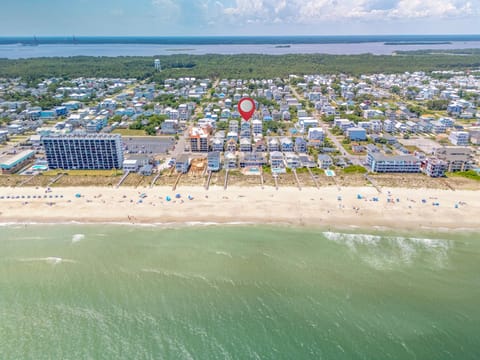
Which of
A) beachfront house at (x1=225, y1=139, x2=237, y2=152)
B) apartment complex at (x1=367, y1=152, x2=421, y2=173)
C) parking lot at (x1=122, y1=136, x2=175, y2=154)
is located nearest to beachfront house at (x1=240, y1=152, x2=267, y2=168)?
beachfront house at (x1=225, y1=139, x2=237, y2=152)

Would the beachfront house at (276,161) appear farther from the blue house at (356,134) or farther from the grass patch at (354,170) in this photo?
the blue house at (356,134)

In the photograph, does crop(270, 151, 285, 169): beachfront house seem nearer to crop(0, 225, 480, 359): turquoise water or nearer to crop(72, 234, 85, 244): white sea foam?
crop(0, 225, 480, 359): turquoise water

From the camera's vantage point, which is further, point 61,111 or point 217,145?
point 61,111

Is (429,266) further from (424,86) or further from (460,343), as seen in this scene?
(424,86)

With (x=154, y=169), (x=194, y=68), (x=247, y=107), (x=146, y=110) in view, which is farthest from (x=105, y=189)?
(x=194, y=68)

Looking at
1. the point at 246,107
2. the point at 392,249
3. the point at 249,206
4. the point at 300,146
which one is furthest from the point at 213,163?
the point at 392,249

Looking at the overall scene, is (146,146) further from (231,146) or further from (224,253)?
(224,253)
